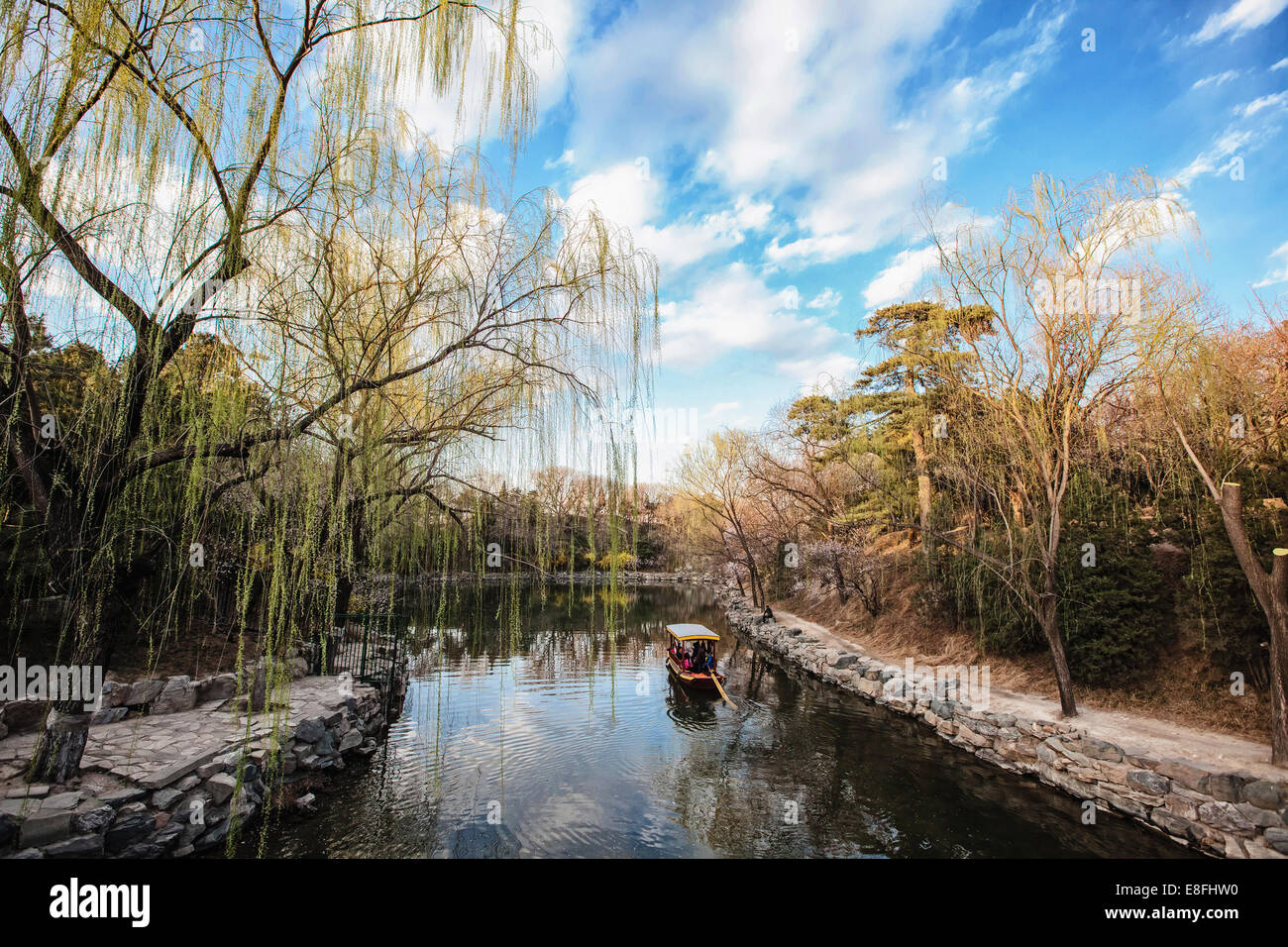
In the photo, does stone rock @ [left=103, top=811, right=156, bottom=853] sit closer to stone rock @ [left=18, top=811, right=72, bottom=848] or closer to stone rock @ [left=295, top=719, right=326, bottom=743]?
stone rock @ [left=18, top=811, right=72, bottom=848]

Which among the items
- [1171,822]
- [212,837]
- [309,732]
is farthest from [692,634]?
[212,837]

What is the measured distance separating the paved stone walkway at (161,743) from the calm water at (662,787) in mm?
1003

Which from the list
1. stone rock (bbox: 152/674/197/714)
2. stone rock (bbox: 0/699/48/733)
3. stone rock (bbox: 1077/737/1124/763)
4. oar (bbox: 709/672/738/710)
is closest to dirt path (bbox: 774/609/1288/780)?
stone rock (bbox: 1077/737/1124/763)

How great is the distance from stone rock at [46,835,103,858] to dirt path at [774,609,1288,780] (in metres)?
10.0

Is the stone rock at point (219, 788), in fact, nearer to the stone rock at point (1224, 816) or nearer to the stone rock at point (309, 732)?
the stone rock at point (309, 732)

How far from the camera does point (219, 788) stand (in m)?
5.00

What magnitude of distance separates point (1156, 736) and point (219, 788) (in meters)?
10.5

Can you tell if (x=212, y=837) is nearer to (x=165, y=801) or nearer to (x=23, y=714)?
(x=165, y=801)

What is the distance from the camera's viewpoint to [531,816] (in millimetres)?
6184

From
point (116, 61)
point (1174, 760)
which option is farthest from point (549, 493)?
point (1174, 760)

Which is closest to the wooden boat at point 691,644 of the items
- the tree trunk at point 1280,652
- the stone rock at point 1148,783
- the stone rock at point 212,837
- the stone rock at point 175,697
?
the stone rock at point 1148,783

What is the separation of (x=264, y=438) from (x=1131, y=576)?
11.6m

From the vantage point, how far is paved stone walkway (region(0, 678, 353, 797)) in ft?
15.3
